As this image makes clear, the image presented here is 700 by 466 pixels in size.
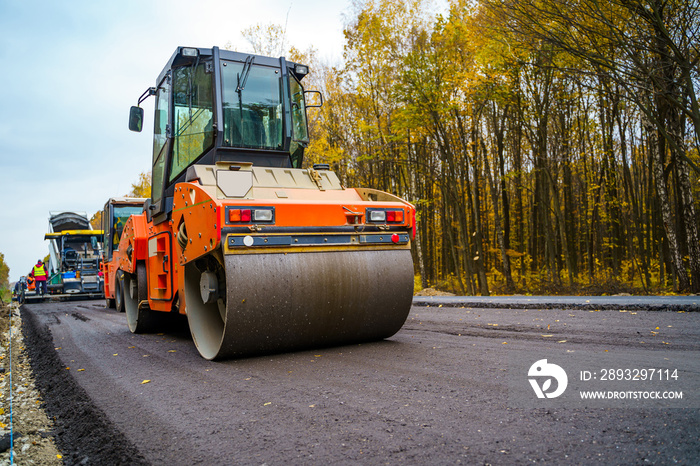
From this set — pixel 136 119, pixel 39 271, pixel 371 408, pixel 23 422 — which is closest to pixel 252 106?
pixel 136 119

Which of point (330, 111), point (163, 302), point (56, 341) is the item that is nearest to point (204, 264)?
point (163, 302)

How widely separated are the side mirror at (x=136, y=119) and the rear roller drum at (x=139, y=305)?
216 centimetres

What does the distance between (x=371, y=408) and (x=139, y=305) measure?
5.64 m

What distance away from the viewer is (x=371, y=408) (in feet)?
10.2

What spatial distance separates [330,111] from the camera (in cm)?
2253

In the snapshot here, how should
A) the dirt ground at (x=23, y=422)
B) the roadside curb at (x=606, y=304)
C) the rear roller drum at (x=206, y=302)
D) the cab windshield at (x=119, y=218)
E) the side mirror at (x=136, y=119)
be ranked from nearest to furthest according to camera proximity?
the dirt ground at (x=23, y=422) → the rear roller drum at (x=206, y=302) → the side mirror at (x=136, y=119) → the roadside curb at (x=606, y=304) → the cab windshield at (x=119, y=218)

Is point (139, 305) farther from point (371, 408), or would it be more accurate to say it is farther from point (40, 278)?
point (40, 278)

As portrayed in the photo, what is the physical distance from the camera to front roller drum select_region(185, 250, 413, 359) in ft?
14.9

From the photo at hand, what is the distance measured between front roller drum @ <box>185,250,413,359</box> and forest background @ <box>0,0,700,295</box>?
243 inches

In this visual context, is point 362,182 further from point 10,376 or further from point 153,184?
point 10,376

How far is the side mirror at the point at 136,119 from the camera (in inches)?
279

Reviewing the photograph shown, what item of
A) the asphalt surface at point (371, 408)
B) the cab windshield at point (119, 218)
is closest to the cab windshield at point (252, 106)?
the asphalt surface at point (371, 408)

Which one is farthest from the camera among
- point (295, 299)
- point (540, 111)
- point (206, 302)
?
point (540, 111)

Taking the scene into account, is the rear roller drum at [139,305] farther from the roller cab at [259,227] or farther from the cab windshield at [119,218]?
the cab windshield at [119,218]
